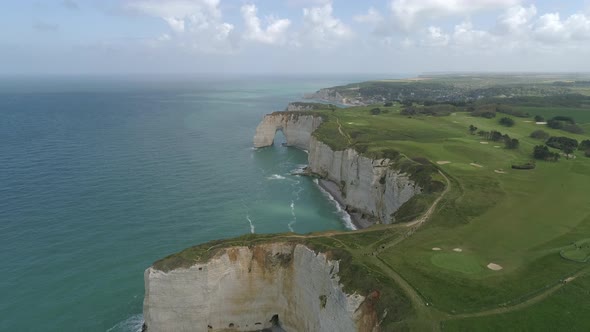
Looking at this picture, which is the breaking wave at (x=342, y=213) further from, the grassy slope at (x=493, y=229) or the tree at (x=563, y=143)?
the tree at (x=563, y=143)

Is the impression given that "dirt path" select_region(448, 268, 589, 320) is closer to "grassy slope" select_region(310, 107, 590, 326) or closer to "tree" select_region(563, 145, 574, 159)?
"grassy slope" select_region(310, 107, 590, 326)

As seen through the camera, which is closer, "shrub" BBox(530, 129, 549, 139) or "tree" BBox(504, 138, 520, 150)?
"tree" BBox(504, 138, 520, 150)

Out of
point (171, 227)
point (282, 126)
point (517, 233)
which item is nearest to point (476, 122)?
point (282, 126)

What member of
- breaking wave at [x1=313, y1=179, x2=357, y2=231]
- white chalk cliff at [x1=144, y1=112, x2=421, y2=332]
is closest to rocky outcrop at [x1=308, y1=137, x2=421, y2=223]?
breaking wave at [x1=313, y1=179, x2=357, y2=231]

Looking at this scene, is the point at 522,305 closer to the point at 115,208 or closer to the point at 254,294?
the point at 254,294

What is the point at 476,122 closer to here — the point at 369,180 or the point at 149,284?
the point at 369,180
